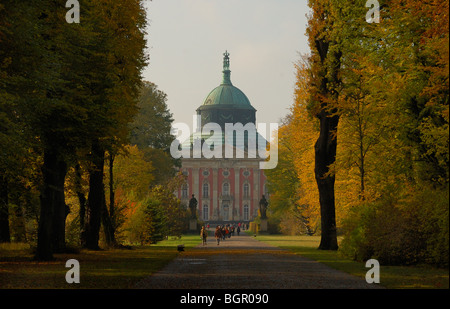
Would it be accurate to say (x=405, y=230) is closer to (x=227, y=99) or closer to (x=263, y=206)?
(x=263, y=206)

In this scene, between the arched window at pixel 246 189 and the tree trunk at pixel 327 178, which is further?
the arched window at pixel 246 189

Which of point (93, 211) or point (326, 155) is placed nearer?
point (93, 211)

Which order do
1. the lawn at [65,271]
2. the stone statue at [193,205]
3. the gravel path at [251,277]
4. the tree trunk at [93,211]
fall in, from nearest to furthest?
the gravel path at [251,277]
the lawn at [65,271]
the tree trunk at [93,211]
the stone statue at [193,205]

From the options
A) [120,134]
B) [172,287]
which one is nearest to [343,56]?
[120,134]

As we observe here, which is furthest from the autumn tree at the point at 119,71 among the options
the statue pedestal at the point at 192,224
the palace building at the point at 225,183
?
the palace building at the point at 225,183

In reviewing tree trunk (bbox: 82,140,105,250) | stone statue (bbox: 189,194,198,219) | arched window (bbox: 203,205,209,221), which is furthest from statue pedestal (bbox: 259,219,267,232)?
arched window (bbox: 203,205,209,221)

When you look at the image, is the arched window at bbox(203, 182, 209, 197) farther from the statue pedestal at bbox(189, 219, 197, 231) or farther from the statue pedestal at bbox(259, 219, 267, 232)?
the statue pedestal at bbox(259, 219, 267, 232)

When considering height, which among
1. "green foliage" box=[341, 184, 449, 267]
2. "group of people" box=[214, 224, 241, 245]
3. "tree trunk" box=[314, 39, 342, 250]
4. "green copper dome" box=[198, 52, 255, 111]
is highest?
"green copper dome" box=[198, 52, 255, 111]

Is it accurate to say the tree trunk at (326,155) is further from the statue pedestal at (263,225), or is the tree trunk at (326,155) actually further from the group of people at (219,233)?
the statue pedestal at (263,225)

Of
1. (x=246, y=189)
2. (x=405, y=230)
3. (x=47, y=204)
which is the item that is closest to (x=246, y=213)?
(x=246, y=189)

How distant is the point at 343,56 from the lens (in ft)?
111

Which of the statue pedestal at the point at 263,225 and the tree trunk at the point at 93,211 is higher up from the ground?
the tree trunk at the point at 93,211

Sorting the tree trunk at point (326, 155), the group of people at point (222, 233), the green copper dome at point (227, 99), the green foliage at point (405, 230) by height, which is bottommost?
the group of people at point (222, 233)

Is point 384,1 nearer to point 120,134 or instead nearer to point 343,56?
point 343,56
